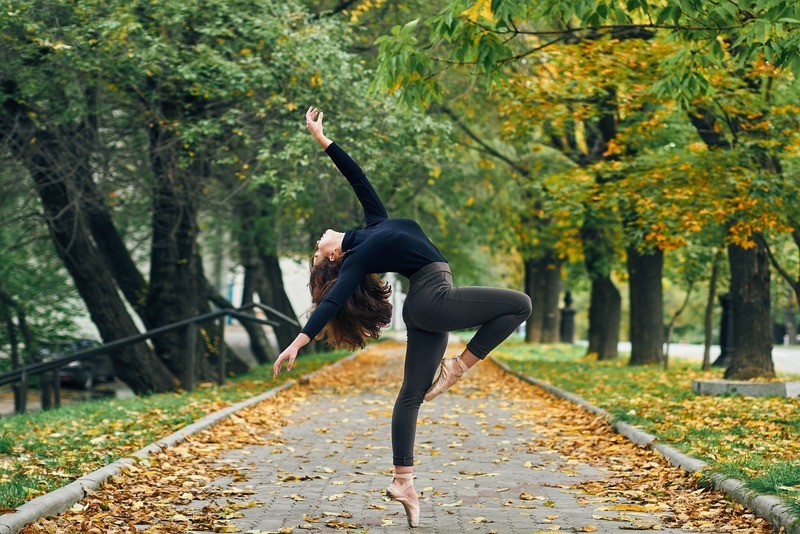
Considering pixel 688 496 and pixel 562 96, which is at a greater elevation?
pixel 562 96

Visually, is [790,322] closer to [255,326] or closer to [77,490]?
[255,326]

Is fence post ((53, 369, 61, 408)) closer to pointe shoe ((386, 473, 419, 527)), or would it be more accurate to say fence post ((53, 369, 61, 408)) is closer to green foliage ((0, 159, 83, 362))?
green foliage ((0, 159, 83, 362))

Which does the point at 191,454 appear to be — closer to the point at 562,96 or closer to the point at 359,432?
the point at 359,432

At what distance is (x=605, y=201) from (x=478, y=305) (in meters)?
11.4

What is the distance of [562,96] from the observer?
695 inches

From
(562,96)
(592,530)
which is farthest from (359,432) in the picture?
(562,96)

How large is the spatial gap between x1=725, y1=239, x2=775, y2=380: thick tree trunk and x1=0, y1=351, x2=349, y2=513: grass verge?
745 cm

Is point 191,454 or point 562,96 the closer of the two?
point 191,454

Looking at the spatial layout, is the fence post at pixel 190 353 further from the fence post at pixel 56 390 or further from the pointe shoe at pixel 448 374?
the pointe shoe at pixel 448 374

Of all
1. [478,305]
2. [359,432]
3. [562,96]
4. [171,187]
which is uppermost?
[562,96]

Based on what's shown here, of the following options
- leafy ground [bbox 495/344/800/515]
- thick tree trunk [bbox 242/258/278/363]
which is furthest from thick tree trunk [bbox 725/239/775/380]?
thick tree trunk [bbox 242/258/278/363]

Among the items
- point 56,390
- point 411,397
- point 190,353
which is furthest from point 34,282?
point 411,397

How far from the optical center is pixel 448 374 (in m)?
5.39

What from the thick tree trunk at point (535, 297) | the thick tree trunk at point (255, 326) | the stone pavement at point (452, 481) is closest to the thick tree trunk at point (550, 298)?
the thick tree trunk at point (535, 297)
